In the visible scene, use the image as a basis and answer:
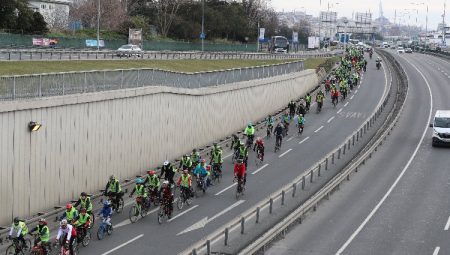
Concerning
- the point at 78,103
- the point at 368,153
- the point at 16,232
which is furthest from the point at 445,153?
the point at 16,232

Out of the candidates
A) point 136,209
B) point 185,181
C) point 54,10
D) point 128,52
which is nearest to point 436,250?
point 185,181

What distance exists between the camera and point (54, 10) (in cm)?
11269

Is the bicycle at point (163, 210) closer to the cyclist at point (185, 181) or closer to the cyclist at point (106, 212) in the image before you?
the cyclist at point (185, 181)

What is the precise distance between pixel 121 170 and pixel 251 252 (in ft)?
42.0

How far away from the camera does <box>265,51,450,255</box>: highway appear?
21058mm

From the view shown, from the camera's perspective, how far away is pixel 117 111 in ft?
98.0

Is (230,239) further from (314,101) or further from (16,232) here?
(314,101)

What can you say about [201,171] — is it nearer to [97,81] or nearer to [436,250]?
[97,81]

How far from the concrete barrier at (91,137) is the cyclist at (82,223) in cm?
286

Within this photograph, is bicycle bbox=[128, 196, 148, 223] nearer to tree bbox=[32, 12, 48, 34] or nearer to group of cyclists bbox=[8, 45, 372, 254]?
group of cyclists bbox=[8, 45, 372, 254]

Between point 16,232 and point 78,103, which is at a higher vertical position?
point 78,103

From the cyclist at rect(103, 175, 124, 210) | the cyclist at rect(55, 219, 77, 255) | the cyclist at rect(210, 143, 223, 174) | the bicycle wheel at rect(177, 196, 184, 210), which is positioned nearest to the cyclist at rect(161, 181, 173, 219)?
the bicycle wheel at rect(177, 196, 184, 210)

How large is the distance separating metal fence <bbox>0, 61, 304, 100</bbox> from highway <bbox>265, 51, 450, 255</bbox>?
9.73 metres

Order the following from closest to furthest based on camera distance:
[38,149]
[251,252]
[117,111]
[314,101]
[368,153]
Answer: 1. [251,252]
2. [38,149]
3. [117,111]
4. [368,153]
5. [314,101]
